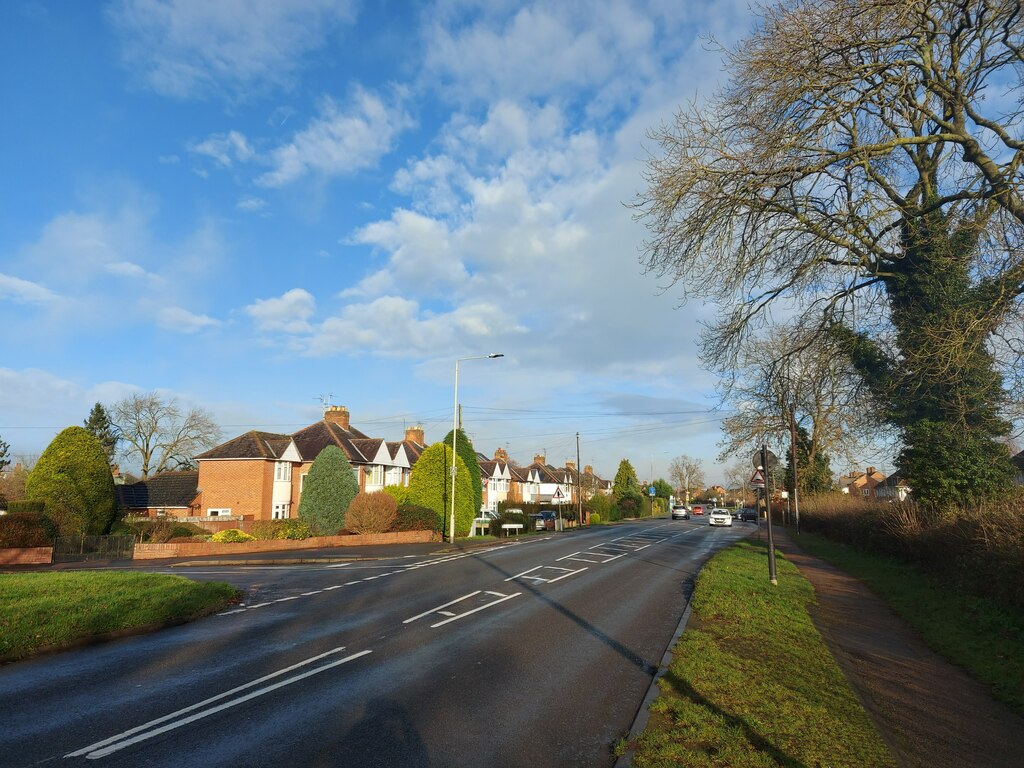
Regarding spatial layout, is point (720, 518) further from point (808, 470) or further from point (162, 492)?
point (162, 492)

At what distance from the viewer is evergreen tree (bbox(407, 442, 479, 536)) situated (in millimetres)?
35844

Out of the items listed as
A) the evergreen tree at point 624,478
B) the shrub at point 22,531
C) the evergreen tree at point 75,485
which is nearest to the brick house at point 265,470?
the evergreen tree at point 75,485

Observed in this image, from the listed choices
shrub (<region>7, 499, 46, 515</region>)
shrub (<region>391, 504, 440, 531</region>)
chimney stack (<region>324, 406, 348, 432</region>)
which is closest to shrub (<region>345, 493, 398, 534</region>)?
shrub (<region>391, 504, 440, 531</region>)

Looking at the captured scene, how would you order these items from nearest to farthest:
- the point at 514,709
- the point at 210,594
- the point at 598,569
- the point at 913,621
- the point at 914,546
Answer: the point at 514,709 < the point at 913,621 < the point at 210,594 < the point at 914,546 < the point at 598,569

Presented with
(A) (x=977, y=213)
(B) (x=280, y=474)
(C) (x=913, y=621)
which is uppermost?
(A) (x=977, y=213)

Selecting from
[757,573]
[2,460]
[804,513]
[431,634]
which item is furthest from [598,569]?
[2,460]

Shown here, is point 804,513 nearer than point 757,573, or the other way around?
point 757,573

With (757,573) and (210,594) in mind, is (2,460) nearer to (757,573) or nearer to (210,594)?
(210,594)

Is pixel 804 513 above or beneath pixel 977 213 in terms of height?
beneath

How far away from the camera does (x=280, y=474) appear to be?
45.0 metres

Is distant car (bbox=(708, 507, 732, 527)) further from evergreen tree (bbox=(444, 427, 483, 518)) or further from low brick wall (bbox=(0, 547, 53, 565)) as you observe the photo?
low brick wall (bbox=(0, 547, 53, 565))

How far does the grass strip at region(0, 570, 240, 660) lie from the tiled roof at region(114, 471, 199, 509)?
107 feet

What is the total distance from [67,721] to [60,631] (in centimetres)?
460

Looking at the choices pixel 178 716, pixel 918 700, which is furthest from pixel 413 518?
pixel 918 700
